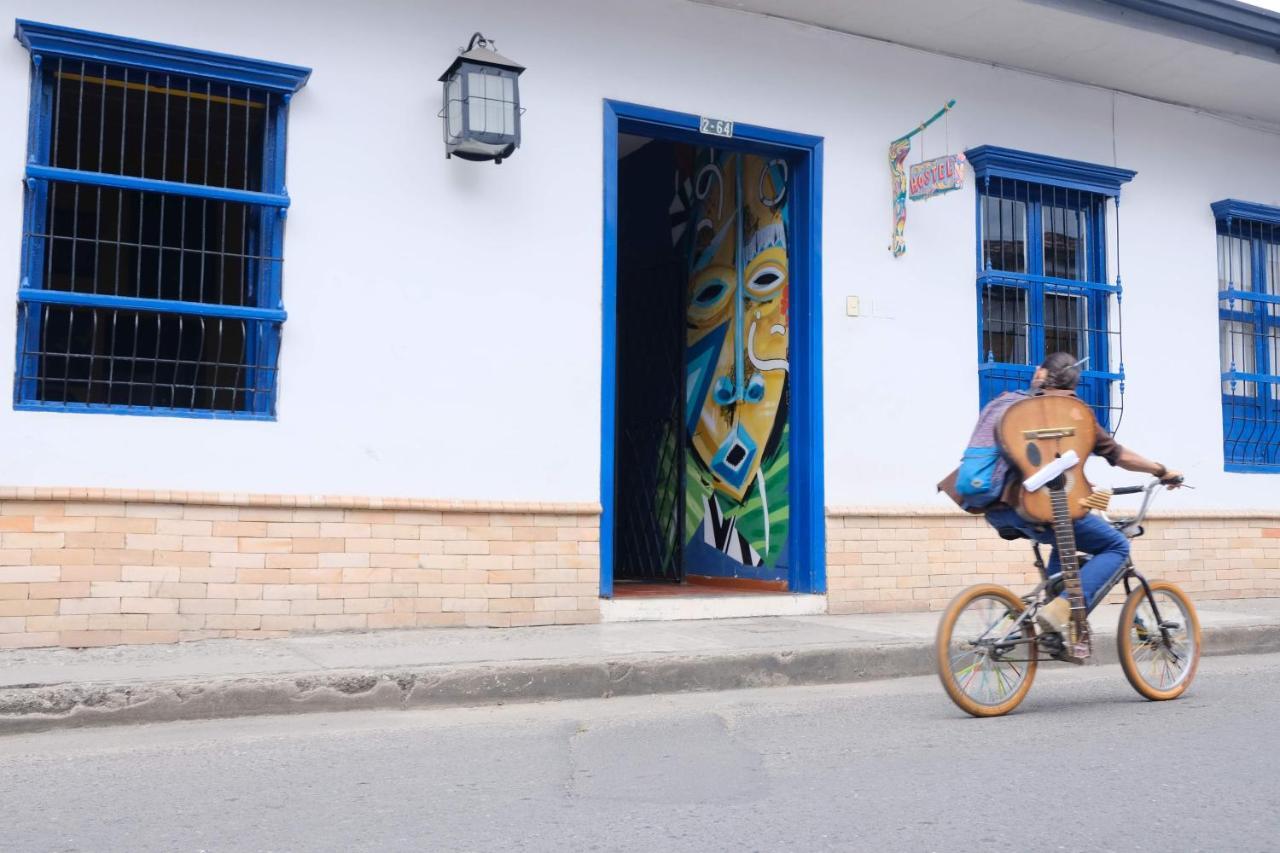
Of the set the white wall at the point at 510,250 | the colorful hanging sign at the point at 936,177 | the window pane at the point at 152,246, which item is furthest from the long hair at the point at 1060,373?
the window pane at the point at 152,246

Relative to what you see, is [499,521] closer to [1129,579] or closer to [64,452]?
[64,452]

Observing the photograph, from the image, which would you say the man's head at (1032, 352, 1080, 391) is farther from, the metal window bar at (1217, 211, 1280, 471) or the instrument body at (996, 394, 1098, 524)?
the metal window bar at (1217, 211, 1280, 471)

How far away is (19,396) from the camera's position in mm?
6953

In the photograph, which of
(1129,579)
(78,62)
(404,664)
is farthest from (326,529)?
(1129,579)

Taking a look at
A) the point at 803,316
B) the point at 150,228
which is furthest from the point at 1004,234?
the point at 150,228

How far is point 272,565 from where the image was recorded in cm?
737

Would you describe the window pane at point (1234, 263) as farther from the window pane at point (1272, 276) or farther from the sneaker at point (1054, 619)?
the sneaker at point (1054, 619)

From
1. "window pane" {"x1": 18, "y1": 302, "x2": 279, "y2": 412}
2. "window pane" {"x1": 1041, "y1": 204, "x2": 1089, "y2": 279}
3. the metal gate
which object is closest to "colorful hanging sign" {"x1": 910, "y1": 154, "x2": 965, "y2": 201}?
"window pane" {"x1": 1041, "y1": 204, "x2": 1089, "y2": 279}

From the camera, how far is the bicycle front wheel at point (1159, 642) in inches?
251

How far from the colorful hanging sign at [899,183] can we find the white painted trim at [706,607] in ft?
8.37

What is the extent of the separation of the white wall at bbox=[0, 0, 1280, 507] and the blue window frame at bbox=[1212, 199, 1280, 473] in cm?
113

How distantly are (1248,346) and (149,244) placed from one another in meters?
8.82

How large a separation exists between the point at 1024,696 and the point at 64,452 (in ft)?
16.2

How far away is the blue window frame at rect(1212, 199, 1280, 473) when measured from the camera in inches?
440
